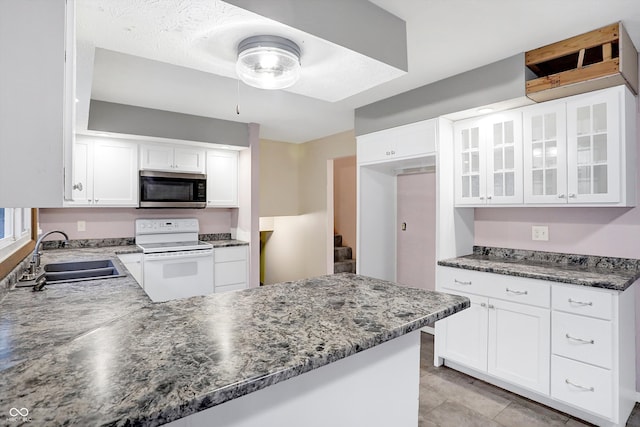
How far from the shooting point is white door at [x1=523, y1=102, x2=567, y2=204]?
2.29m

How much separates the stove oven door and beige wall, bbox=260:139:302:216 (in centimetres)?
159

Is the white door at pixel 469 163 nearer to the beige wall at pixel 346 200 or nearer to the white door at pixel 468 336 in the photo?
the white door at pixel 468 336

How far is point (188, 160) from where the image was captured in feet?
13.4

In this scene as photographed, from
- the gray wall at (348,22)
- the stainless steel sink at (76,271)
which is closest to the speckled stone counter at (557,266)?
the gray wall at (348,22)

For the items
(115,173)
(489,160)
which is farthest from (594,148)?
(115,173)

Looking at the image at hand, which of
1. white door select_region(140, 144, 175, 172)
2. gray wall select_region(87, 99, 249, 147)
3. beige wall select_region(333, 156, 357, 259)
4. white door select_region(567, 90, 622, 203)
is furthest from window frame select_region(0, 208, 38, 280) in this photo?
beige wall select_region(333, 156, 357, 259)

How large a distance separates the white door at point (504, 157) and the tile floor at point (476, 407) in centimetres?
140

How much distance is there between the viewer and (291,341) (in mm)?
896

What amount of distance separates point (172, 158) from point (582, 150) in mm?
3875

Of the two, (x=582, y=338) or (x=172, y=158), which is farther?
(x=172, y=158)

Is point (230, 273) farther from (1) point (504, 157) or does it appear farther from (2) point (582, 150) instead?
(2) point (582, 150)

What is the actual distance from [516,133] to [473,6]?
42.8 inches

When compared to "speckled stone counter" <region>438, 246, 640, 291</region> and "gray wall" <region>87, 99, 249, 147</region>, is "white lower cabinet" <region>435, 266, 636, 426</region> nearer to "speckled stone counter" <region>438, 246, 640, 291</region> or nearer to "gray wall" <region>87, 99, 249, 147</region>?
"speckled stone counter" <region>438, 246, 640, 291</region>

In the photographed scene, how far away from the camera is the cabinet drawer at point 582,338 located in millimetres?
1947
